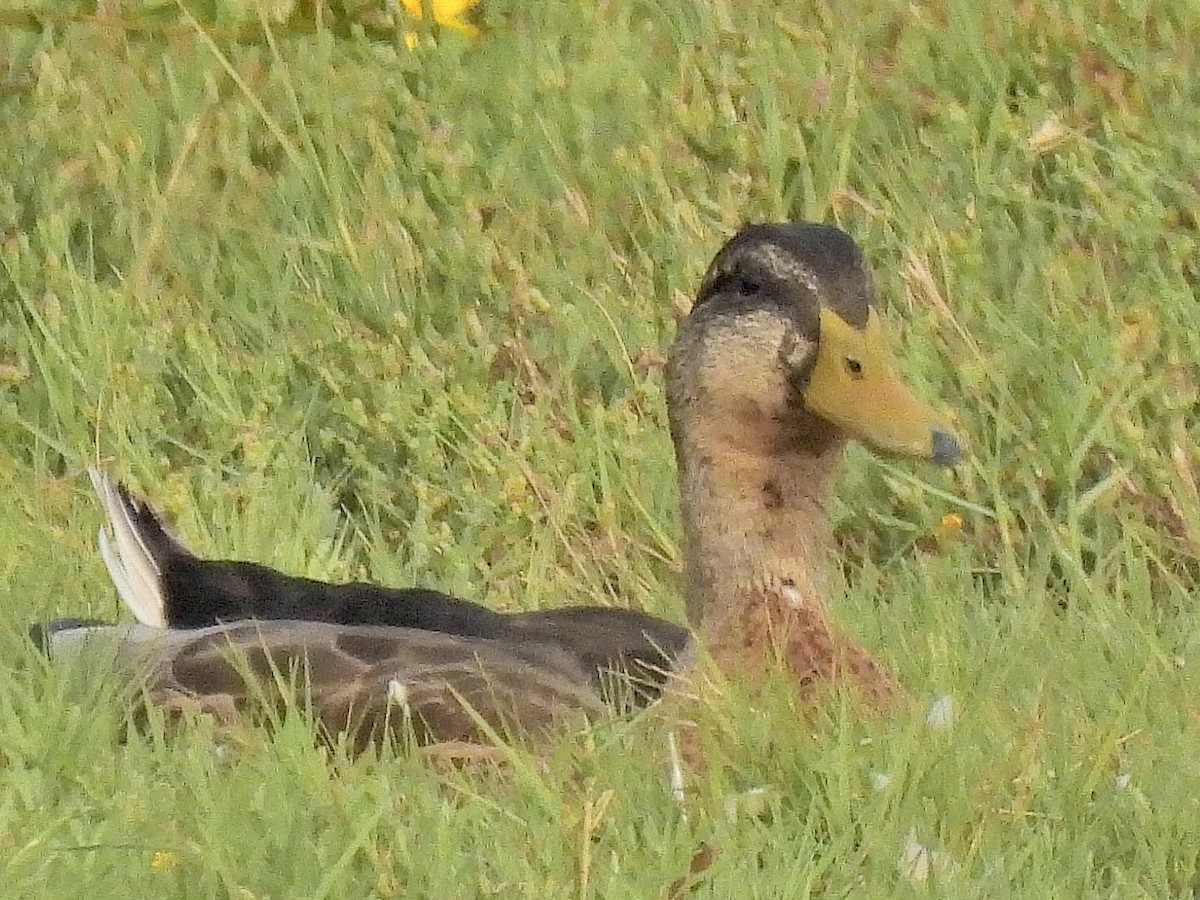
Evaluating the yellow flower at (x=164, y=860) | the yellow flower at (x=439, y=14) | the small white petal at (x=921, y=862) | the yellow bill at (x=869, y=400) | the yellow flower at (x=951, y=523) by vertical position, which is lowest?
the yellow flower at (x=951, y=523)

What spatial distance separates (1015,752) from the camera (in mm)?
3703

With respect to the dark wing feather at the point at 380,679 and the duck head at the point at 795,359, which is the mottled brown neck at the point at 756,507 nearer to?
the duck head at the point at 795,359

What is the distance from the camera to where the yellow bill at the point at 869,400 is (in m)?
4.21

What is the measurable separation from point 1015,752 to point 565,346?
2.46 m

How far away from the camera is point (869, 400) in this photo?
4246 mm

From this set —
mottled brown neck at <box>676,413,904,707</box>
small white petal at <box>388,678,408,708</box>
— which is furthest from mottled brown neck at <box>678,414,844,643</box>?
small white petal at <box>388,678,408,708</box>

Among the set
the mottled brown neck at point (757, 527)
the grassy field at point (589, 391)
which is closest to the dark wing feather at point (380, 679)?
the grassy field at point (589, 391)

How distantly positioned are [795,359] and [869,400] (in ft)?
0.59

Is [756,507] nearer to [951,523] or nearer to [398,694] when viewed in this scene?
[398,694]

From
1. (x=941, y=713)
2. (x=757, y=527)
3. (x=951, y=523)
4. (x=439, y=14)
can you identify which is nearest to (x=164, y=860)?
Result: (x=941, y=713)

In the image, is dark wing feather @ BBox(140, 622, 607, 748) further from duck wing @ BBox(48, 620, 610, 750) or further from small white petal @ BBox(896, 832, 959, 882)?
small white petal @ BBox(896, 832, 959, 882)

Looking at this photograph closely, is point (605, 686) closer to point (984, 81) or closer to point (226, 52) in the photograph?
point (984, 81)

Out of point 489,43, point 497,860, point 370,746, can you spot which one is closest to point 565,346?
point 489,43

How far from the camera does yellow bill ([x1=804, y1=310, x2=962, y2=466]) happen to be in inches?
166
